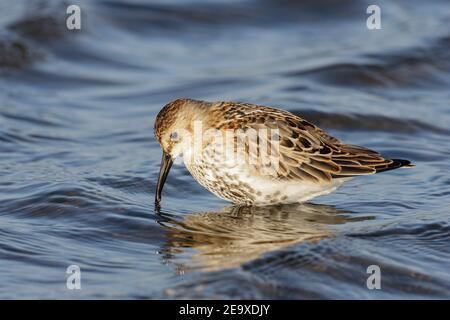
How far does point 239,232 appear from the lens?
322 inches

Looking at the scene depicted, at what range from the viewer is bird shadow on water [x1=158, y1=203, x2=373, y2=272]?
295 inches

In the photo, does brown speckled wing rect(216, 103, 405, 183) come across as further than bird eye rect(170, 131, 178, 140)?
No

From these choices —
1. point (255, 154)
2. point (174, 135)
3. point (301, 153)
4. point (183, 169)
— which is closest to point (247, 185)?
point (255, 154)

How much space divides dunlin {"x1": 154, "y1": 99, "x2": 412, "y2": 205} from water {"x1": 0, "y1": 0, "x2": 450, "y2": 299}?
0.98ft

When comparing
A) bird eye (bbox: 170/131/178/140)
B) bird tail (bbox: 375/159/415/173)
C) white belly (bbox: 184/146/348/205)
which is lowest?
white belly (bbox: 184/146/348/205)

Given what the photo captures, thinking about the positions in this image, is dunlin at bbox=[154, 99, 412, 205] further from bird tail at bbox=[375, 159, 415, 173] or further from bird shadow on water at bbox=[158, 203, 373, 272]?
bird shadow on water at bbox=[158, 203, 373, 272]

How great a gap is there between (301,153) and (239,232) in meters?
0.97

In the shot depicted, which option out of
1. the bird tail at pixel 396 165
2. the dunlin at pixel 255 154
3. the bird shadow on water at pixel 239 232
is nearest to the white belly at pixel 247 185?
the dunlin at pixel 255 154

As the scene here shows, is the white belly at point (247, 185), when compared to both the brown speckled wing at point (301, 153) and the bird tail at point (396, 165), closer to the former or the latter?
the brown speckled wing at point (301, 153)

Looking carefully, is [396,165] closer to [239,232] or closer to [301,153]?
[301,153]

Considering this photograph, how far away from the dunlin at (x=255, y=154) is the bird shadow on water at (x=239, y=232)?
0.58 feet

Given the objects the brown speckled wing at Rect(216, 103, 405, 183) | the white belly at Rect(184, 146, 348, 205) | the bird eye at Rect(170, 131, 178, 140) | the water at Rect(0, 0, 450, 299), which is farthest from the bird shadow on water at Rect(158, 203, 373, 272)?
the bird eye at Rect(170, 131, 178, 140)

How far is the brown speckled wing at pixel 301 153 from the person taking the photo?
8.47 meters

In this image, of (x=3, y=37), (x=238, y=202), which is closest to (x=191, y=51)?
(x=3, y=37)
